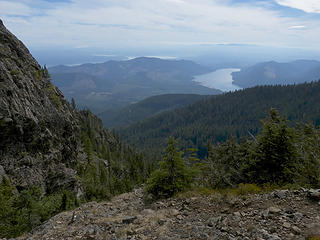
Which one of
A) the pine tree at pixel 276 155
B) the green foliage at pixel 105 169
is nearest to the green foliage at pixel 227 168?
the pine tree at pixel 276 155

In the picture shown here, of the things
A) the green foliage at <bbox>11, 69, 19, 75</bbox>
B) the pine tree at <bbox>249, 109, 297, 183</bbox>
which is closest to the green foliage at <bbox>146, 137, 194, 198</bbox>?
the pine tree at <bbox>249, 109, 297, 183</bbox>

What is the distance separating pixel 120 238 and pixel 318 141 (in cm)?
1604

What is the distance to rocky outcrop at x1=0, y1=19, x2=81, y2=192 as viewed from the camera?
31516 mm

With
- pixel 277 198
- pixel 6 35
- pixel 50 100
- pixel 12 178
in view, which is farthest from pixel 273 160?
pixel 6 35

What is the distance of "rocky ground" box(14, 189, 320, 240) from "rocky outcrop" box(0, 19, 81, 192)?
78.3ft

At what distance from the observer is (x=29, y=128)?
3516 cm

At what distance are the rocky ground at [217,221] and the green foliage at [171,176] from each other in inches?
76.9

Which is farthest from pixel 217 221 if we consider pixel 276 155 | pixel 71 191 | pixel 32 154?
pixel 32 154

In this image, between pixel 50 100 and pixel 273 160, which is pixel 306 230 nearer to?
pixel 273 160

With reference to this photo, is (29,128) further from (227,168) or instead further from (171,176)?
(227,168)

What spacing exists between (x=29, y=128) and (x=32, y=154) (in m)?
4.66

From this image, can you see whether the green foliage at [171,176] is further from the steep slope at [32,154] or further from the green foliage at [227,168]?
the steep slope at [32,154]

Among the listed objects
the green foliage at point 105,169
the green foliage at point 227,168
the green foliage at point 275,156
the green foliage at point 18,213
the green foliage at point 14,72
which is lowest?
the green foliage at point 105,169

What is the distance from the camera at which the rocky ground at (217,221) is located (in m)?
8.83
